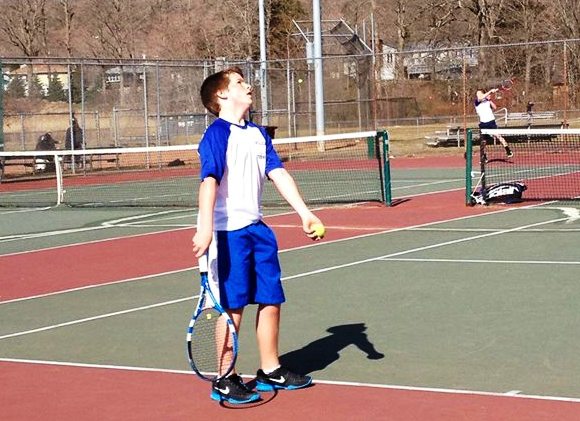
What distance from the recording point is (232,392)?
6457 mm

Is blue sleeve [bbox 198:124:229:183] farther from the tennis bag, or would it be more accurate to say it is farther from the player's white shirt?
the player's white shirt

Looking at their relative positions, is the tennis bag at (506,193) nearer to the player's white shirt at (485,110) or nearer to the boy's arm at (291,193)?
the player's white shirt at (485,110)

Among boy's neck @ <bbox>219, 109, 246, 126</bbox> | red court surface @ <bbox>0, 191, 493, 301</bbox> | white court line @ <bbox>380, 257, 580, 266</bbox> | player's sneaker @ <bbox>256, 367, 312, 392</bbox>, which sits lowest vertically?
red court surface @ <bbox>0, 191, 493, 301</bbox>

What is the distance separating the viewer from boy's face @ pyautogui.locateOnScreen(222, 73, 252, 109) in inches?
259

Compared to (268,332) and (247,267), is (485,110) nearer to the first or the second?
(268,332)

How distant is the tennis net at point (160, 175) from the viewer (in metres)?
20.4

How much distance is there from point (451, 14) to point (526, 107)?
27.2 m

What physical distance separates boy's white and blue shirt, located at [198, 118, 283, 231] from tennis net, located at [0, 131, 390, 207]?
11.3 metres

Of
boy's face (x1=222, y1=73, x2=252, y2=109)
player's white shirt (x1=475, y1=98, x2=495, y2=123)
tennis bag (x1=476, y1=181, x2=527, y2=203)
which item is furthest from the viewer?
player's white shirt (x1=475, y1=98, x2=495, y2=123)

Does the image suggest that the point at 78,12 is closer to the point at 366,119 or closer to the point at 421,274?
the point at 366,119

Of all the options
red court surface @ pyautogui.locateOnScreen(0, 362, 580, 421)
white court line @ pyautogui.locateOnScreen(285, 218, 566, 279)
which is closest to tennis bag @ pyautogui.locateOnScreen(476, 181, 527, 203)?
white court line @ pyautogui.locateOnScreen(285, 218, 566, 279)

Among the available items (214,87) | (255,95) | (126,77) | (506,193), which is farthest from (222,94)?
(255,95)

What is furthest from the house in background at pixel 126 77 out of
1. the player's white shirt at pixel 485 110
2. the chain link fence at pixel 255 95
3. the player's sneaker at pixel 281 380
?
the player's sneaker at pixel 281 380

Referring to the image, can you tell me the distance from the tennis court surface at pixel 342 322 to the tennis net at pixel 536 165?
5.71ft
